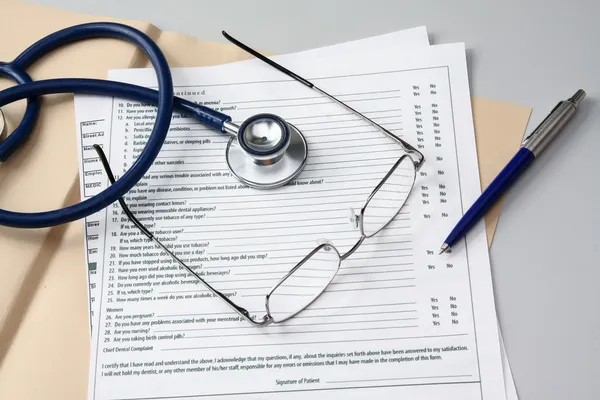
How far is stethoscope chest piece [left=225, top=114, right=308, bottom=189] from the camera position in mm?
734

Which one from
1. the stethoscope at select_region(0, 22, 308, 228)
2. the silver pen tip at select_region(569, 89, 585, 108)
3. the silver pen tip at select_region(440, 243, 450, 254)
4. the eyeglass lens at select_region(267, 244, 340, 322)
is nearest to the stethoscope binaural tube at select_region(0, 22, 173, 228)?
the stethoscope at select_region(0, 22, 308, 228)

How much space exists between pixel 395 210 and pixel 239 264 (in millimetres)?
212

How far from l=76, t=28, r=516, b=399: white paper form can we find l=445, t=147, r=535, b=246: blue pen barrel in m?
0.02

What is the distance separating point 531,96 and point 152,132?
1.71 ft

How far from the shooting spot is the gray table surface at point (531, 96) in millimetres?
671

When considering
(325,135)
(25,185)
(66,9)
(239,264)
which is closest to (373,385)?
(239,264)

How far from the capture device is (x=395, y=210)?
74 centimetres

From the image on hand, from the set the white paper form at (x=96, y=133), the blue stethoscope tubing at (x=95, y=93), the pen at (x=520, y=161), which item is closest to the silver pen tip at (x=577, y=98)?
the pen at (x=520, y=161)

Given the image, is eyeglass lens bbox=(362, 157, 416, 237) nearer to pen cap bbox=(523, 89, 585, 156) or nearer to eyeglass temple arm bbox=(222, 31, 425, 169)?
eyeglass temple arm bbox=(222, 31, 425, 169)

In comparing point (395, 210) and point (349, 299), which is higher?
point (395, 210)

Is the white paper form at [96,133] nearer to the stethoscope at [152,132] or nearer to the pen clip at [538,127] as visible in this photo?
the stethoscope at [152,132]

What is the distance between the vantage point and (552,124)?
0.76 m

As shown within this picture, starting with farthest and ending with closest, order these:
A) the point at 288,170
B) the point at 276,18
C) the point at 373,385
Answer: the point at 276,18, the point at 288,170, the point at 373,385

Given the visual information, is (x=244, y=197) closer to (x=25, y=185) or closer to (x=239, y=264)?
(x=239, y=264)
